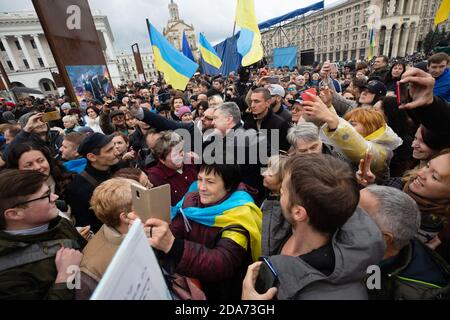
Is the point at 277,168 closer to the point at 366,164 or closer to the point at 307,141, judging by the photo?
the point at 307,141

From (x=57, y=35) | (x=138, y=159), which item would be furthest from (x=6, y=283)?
(x=57, y=35)

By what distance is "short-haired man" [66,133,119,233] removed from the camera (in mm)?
2420

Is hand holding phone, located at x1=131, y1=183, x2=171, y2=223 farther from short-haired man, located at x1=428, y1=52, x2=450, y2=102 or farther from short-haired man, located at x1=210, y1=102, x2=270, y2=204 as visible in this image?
short-haired man, located at x1=428, y1=52, x2=450, y2=102

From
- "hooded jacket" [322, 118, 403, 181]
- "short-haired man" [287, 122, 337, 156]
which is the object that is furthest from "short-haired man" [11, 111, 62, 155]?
"hooded jacket" [322, 118, 403, 181]

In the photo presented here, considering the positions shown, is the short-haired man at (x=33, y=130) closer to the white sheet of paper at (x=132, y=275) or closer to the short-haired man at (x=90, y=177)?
the short-haired man at (x=90, y=177)

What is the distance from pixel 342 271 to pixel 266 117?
8.66 feet

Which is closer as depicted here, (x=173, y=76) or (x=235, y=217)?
(x=235, y=217)

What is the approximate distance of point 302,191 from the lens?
44.7 inches

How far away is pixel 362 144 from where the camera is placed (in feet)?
6.13

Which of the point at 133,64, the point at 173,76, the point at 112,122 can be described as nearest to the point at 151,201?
the point at 112,122

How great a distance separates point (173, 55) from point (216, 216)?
487cm

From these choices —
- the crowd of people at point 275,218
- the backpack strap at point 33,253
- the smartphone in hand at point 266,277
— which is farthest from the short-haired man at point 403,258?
the backpack strap at point 33,253

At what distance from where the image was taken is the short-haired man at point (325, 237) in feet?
3.47

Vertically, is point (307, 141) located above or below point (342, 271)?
above
